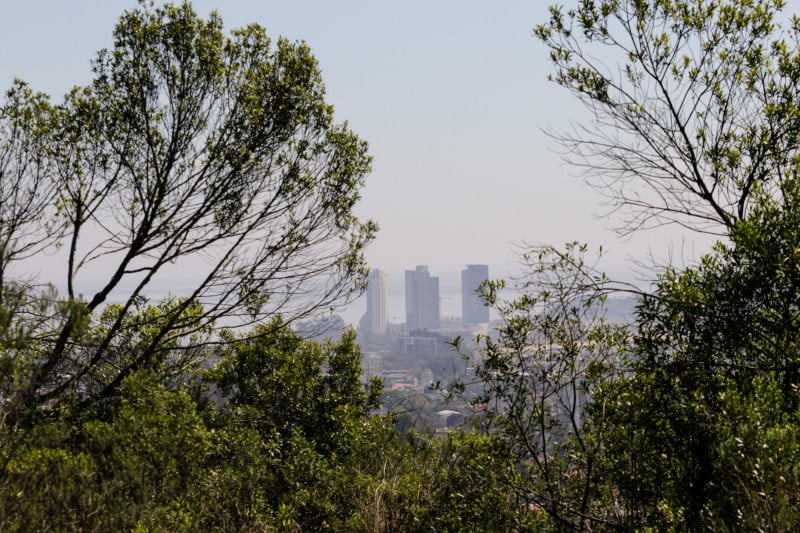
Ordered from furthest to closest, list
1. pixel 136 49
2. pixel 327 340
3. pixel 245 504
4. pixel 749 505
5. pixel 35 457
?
pixel 327 340, pixel 136 49, pixel 245 504, pixel 35 457, pixel 749 505

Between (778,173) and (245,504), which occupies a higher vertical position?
(778,173)

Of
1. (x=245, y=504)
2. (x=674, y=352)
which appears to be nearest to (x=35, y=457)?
(x=245, y=504)

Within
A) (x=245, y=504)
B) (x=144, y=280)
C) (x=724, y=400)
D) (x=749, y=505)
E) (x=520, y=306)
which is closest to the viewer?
(x=749, y=505)

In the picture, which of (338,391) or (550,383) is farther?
(338,391)

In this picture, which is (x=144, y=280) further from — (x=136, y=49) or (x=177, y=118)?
(x=136, y=49)

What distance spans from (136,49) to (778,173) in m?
7.75

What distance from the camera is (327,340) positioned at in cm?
1269

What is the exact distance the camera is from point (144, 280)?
30.6 feet

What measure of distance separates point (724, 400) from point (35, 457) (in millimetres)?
5414

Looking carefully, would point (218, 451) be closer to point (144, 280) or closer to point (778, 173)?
point (144, 280)

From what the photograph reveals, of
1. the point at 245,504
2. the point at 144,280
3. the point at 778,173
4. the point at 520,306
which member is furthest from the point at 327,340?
the point at 778,173

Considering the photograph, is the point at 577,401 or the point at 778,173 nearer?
the point at 577,401

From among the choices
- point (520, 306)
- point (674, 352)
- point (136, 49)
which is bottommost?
point (674, 352)

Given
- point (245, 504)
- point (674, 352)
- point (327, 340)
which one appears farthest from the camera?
point (327, 340)
